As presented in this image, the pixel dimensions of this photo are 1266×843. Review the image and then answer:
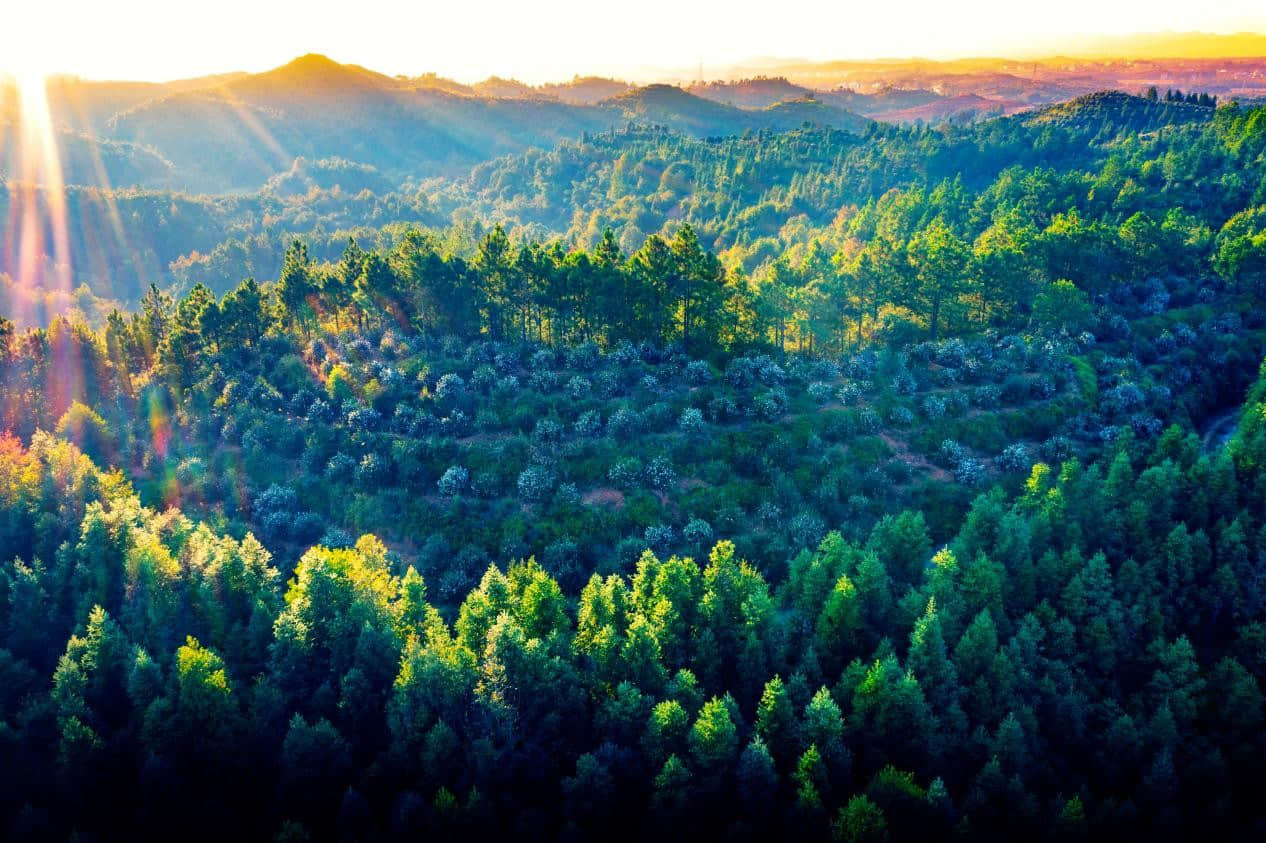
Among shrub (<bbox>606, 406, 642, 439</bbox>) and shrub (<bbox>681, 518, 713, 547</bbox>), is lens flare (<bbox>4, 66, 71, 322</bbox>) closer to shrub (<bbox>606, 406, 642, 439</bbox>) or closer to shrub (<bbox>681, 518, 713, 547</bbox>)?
shrub (<bbox>606, 406, 642, 439</bbox>)

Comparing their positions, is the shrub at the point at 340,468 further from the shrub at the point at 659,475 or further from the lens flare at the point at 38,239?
the lens flare at the point at 38,239

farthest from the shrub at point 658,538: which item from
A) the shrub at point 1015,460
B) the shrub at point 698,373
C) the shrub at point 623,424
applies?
the shrub at point 1015,460

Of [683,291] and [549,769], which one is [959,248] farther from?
[549,769]

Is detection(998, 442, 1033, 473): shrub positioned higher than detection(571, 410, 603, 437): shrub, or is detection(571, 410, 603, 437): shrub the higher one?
detection(571, 410, 603, 437): shrub

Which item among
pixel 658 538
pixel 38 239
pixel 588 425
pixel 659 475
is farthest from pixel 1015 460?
pixel 38 239

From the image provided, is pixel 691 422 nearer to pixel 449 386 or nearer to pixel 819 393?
pixel 819 393

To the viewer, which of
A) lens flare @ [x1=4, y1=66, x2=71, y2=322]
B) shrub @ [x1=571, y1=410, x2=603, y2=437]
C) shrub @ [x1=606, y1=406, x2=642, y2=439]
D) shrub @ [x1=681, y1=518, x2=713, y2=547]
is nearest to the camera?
shrub @ [x1=681, y1=518, x2=713, y2=547]

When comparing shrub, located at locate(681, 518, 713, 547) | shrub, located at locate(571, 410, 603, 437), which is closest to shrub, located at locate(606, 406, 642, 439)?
shrub, located at locate(571, 410, 603, 437)

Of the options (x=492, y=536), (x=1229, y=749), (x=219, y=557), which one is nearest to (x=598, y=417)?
(x=492, y=536)
